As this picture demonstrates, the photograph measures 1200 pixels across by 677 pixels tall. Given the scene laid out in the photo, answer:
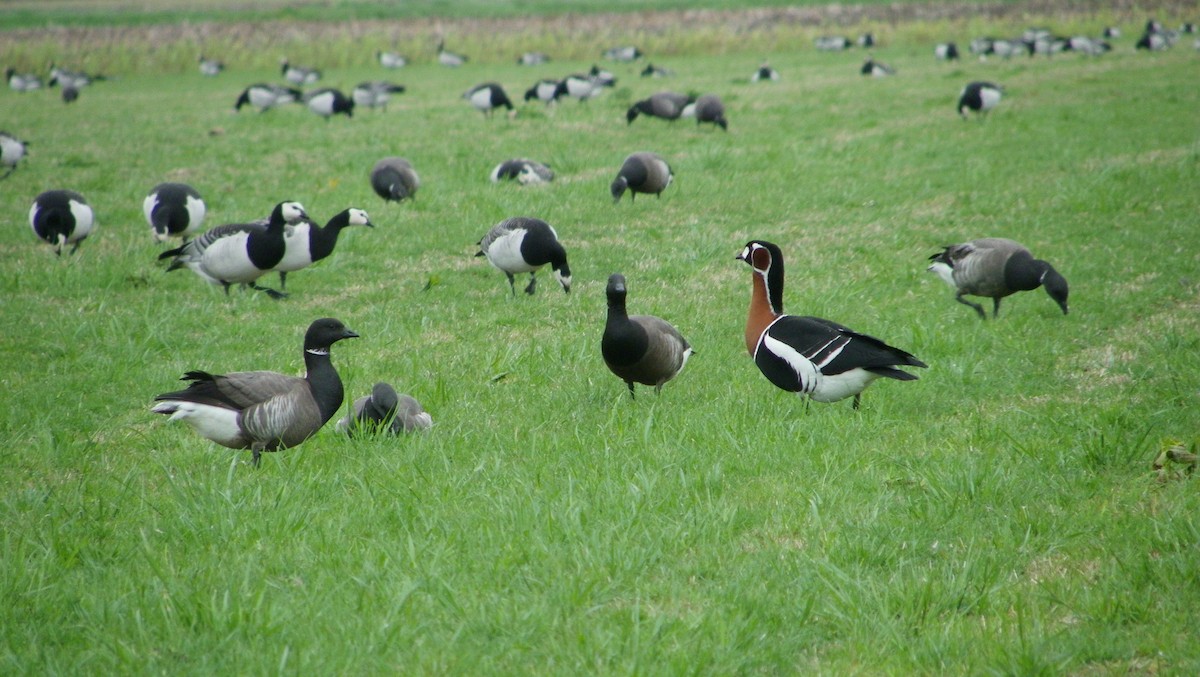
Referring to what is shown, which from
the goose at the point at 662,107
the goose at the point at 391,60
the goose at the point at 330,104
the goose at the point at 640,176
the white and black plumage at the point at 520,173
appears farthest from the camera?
the goose at the point at 391,60

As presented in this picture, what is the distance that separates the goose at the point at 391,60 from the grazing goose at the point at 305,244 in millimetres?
34549

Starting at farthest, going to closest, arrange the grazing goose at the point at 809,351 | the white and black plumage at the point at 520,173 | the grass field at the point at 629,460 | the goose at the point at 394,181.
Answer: the white and black plumage at the point at 520,173 < the goose at the point at 394,181 < the grazing goose at the point at 809,351 < the grass field at the point at 629,460

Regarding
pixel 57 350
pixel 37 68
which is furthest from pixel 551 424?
pixel 37 68

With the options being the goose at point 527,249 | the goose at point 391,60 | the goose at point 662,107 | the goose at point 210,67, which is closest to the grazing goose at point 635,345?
the goose at point 527,249

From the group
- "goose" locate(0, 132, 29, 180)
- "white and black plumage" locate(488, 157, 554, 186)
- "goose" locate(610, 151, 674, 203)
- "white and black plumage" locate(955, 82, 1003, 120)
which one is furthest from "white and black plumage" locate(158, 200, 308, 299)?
"white and black plumage" locate(955, 82, 1003, 120)

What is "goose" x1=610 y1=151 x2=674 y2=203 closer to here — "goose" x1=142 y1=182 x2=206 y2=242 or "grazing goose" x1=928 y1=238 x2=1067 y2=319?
"goose" x1=142 y1=182 x2=206 y2=242

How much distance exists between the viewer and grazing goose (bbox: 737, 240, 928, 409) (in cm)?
629

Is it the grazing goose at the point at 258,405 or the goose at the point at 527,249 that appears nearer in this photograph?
the grazing goose at the point at 258,405

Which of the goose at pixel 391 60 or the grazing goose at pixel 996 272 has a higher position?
the grazing goose at pixel 996 272

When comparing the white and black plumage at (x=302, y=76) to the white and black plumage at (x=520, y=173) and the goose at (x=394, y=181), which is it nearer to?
the goose at (x=394, y=181)

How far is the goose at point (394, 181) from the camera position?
585 inches

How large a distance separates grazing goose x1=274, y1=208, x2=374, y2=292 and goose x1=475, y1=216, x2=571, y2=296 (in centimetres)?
184

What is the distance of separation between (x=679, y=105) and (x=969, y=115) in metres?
6.30

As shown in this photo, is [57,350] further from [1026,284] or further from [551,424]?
[1026,284]
